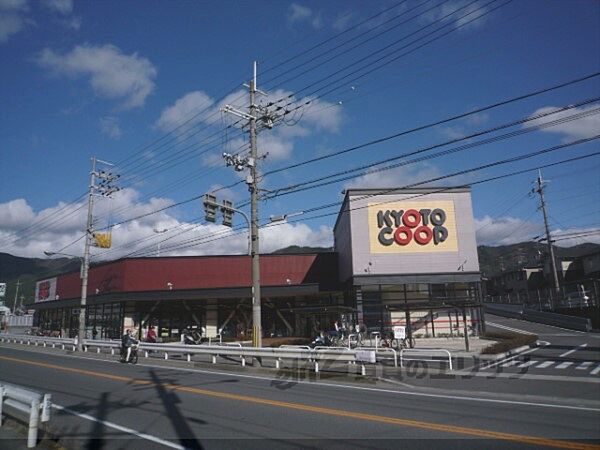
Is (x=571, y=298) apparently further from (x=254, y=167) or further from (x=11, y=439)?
(x=11, y=439)

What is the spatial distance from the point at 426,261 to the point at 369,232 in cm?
433

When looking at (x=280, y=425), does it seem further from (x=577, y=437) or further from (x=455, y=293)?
(x=455, y=293)

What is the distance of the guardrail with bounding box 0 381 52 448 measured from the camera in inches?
303

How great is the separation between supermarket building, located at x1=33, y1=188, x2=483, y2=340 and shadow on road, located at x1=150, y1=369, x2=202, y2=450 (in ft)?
45.6

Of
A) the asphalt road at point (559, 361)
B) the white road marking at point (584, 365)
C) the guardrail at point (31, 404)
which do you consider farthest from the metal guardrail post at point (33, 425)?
the white road marking at point (584, 365)

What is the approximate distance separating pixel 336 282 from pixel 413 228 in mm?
9200

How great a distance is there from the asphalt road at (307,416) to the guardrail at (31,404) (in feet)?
1.75

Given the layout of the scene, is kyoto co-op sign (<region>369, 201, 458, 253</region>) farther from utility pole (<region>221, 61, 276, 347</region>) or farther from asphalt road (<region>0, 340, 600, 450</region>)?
asphalt road (<region>0, 340, 600, 450</region>)

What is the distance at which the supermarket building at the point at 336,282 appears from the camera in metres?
32.5

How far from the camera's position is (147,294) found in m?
37.9

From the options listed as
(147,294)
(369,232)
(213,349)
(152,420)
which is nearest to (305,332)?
(369,232)

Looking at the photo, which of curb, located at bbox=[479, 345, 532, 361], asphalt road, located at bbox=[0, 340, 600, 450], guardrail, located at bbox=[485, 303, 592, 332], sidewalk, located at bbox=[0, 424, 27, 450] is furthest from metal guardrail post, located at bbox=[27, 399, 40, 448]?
guardrail, located at bbox=[485, 303, 592, 332]

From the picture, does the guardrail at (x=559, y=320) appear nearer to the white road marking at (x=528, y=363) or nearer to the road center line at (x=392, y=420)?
the white road marking at (x=528, y=363)

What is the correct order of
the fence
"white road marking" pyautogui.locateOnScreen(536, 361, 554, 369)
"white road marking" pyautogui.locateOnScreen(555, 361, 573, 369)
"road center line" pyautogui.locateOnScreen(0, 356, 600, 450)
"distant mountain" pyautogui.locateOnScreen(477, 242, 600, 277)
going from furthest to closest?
"distant mountain" pyautogui.locateOnScreen(477, 242, 600, 277), the fence, "white road marking" pyautogui.locateOnScreen(536, 361, 554, 369), "white road marking" pyautogui.locateOnScreen(555, 361, 573, 369), "road center line" pyautogui.locateOnScreen(0, 356, 600, 450)
